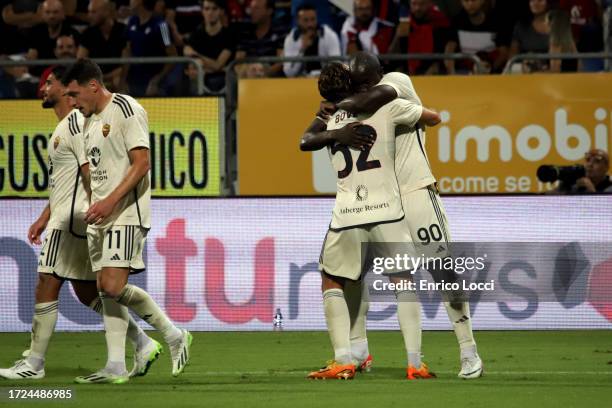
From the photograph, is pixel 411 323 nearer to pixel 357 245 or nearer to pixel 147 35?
pixel 357 245

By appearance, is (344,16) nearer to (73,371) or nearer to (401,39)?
(401,39)

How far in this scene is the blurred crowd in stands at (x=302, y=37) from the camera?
17.0 metres

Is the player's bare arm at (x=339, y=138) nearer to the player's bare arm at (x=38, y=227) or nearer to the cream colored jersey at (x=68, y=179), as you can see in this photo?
the cream colored jersey at (x=68, y=179)

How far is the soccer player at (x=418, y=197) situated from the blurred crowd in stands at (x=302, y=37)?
249 inches

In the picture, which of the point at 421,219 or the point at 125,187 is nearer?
the point at 125,187

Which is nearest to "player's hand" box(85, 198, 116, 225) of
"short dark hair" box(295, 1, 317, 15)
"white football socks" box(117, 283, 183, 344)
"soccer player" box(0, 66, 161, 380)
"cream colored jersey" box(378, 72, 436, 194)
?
"white football socks" box(117, 283, 183, 344)

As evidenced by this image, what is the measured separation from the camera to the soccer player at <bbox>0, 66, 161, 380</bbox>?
10500mm

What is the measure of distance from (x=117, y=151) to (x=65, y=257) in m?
1.36

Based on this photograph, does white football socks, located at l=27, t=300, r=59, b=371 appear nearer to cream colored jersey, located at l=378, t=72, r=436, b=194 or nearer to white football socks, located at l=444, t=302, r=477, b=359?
cream colored jersey, located at l=378, t=72, r=436, b=194

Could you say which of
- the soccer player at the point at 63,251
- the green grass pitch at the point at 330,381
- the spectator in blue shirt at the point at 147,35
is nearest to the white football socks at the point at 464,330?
the green grass pitch at the point at 330,381

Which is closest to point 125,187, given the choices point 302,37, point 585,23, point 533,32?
point 302,37

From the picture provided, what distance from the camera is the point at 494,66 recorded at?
17.3 m

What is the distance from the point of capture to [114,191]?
9.70m

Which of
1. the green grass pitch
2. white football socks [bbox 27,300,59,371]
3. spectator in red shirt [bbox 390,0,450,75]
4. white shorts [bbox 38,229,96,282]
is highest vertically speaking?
spectator in red shirt [bbox 390,0,450,75]
